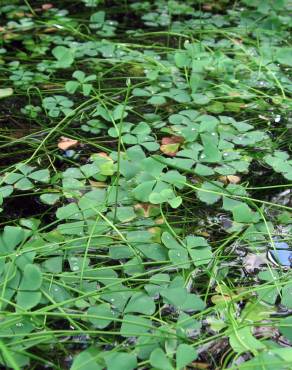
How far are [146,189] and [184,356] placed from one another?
1.88ft

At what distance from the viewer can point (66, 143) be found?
191cm

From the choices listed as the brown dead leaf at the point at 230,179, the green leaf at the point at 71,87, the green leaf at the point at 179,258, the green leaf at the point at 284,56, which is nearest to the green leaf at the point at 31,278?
the green leaf at the point at 179,258

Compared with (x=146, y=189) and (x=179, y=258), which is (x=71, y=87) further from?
(x=179, y=258)

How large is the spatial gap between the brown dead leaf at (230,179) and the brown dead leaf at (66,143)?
51 cm

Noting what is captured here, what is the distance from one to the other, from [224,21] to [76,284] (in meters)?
1.77

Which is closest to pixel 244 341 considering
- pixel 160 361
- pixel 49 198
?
pixel 160 361

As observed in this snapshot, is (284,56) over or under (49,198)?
over

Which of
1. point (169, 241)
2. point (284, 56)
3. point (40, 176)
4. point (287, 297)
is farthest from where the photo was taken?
point (284, 56)

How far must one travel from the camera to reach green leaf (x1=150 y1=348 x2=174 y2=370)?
1064 millimetres

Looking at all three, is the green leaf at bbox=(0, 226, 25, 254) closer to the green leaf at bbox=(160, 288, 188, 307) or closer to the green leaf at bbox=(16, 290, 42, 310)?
the green leaf at bbox=(16, 290, 42, 310)

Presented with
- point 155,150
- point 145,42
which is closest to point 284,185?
point 155,150

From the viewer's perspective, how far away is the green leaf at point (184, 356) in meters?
1.08

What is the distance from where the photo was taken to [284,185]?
170cm

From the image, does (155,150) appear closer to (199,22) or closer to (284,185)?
(284,185)
